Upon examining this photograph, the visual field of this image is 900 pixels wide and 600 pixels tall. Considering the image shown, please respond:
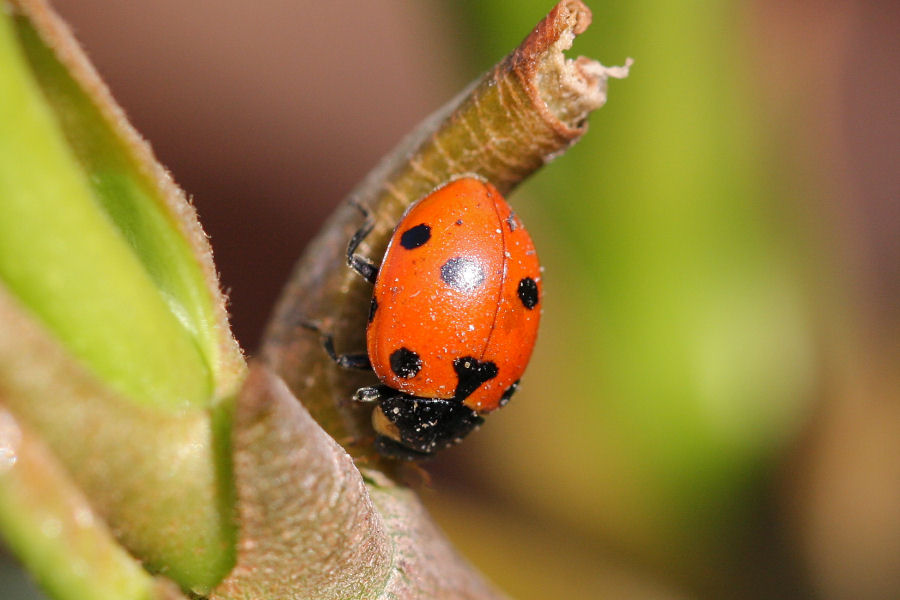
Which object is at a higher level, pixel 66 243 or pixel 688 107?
pixel 688 107

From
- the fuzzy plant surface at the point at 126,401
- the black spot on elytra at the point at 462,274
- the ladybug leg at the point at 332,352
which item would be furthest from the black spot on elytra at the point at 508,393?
the fuzzy plant surface at the point at 126,401

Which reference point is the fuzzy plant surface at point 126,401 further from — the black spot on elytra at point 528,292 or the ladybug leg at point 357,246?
the black spot on elytra at point 528,292

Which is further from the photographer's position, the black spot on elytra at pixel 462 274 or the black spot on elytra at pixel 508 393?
the black spot on elytra at pixel 508 393

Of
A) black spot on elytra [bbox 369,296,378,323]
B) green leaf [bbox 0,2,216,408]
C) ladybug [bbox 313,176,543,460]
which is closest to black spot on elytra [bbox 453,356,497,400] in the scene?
ladybug [bbox 313,176,543,460]

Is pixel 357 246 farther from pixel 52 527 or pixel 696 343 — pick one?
pixel 696 343

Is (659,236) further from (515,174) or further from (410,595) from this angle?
(410,595)

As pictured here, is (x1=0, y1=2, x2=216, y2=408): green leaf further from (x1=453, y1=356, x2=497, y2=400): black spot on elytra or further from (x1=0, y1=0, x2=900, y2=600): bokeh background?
(x1=0, y1=0, x2=900, y2=600): bokeh background

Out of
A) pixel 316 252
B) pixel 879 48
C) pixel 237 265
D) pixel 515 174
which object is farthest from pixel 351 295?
pixel 879 48

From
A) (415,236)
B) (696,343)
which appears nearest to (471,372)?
(415,236)
